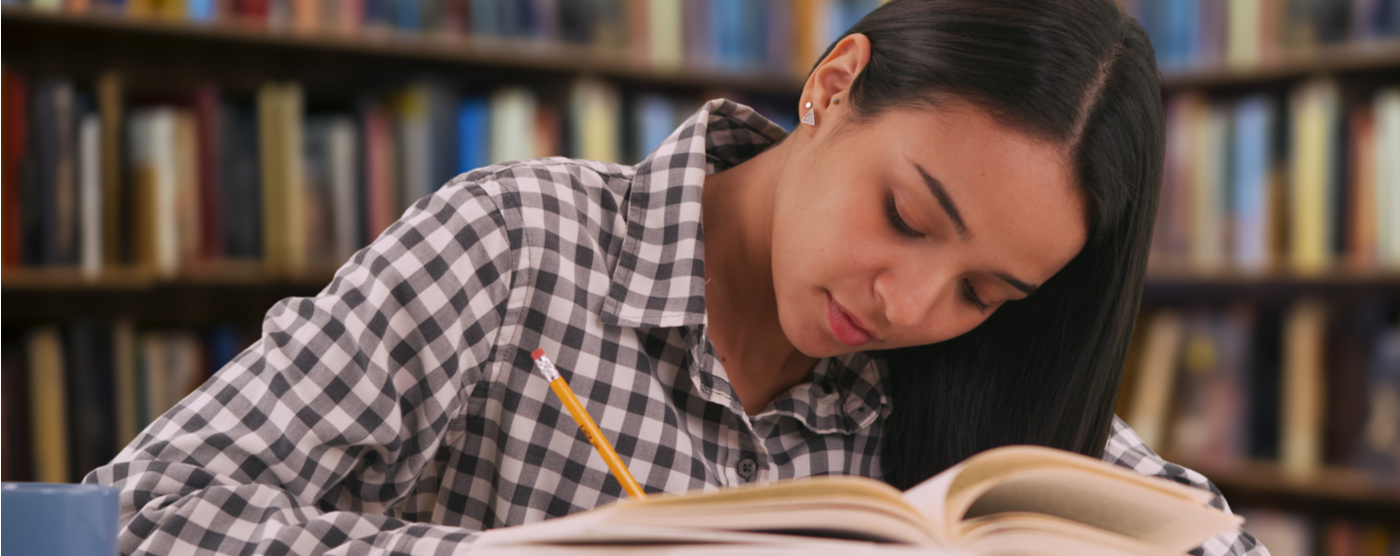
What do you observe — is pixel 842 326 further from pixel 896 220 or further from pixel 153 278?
pixel 153 278

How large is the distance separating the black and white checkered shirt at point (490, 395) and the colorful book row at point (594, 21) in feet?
3.35

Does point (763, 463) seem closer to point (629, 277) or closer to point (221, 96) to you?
point (629, 277)

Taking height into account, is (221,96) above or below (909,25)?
below

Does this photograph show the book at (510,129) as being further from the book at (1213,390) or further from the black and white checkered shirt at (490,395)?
A: the book at (1213,390)

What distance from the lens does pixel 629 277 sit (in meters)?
0.86

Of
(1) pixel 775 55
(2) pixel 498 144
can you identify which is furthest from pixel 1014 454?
(1) pixel 775 55

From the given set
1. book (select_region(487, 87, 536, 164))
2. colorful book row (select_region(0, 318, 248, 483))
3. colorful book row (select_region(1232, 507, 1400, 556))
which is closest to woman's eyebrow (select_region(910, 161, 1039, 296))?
book (select_region(487, 87, 536, 164))

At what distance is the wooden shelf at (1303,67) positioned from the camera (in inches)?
72.6

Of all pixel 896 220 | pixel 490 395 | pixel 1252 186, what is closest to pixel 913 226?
pixel 896 220

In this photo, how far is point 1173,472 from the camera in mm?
979

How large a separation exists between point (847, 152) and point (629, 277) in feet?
0.63

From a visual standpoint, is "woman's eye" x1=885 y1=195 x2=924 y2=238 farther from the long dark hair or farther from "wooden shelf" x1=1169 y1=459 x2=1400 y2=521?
"wooden shelf" x1=1169 y1=459 x2=1400 y2=521

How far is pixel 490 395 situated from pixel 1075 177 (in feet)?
1.49

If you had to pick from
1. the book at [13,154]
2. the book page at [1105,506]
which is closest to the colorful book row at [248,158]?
the book at [13,154]
